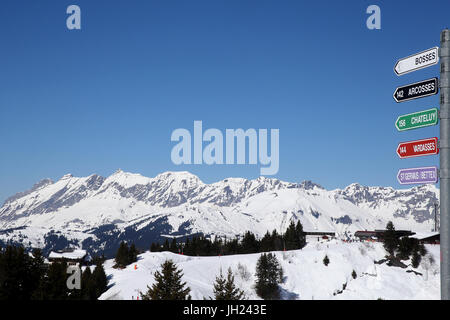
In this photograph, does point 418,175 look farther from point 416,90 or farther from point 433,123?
point 416,90

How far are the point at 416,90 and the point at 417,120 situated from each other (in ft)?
2.82

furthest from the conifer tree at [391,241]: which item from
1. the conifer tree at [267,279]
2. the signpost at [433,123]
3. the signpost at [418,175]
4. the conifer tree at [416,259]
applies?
the signpost at [433,123]

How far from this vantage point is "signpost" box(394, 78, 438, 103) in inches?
404

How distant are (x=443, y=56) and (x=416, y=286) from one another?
322ft

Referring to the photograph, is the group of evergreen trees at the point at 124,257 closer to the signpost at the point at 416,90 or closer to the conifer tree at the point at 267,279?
the conifer tree at the point at 267,279

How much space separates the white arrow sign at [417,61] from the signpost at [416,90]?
1.40 ft

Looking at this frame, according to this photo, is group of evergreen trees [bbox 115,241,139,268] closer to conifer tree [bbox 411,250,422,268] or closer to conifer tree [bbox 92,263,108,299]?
conifer tree [bbox 92,263,108,299]

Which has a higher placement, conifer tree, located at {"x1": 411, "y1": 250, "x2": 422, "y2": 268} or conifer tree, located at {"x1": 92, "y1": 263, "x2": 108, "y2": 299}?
conifer tree, located at {"x1": 411, "y1": 250, "x2": 422, "y2": 268}

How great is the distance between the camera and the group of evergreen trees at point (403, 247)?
346ft

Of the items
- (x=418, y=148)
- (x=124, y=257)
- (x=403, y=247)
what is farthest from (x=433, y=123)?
(x=403, y=247)

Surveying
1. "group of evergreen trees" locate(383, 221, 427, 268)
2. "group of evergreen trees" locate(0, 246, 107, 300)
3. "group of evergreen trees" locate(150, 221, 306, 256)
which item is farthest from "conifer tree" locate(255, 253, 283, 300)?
"group of evergreen trees" locate(0, 246, 107, 300)

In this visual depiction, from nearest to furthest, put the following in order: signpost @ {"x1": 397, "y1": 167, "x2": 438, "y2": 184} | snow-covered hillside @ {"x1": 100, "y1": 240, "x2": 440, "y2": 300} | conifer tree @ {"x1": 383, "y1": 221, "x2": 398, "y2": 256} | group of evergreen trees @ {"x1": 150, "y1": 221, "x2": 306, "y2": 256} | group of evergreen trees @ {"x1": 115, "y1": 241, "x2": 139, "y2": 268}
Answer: signpost @ {"x1": 397, "y1": 167, "x2": 438, "y2": 184} < snow-covered hillside @ {"x1": 100, "y1": 240, "x2": 440, "y2": 300} < group of evergreen trees @ {"x1": 115, "y1": 241, "x2": 139, "y2": 268} < conifer tree @ {"x1": 383, "y1": 221, "x2": 398, "y2": 256} < group of evergreen trees @ {"x1": 150, "y1": 221, "x2": 306, "y2": 256}

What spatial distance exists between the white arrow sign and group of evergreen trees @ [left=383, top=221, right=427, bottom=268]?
4116 inches
